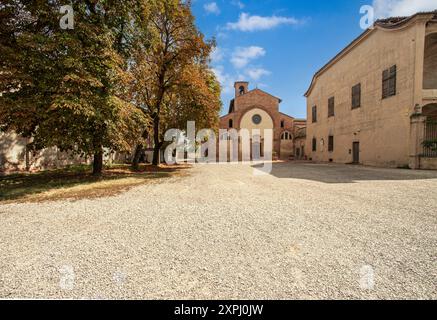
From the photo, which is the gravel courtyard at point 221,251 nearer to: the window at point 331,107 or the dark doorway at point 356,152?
the dark doorway at point 356,152

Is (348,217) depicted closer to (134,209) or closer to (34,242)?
→ (134,209)

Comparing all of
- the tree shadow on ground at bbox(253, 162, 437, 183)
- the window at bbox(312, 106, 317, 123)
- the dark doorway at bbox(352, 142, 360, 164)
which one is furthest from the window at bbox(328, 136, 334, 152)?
the tree shadow on ground at bbox(253, 162, 437, 183)

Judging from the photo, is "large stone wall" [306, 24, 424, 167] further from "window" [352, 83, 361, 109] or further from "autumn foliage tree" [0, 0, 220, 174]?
"autumn foliage tree" [0, 0, 220, 174]

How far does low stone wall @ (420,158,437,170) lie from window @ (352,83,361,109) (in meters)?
7.36

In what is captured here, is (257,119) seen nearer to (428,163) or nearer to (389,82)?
(389,82)

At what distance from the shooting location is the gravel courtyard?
2062 mm

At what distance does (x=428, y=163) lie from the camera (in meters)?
12.1

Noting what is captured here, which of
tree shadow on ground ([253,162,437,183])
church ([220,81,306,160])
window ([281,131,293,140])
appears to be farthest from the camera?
church ([220,81,306,160])

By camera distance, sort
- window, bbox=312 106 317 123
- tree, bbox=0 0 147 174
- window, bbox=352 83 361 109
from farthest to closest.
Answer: window, bbox=312 106 317 123
window, bbox=352 83 361 109
tree, bbox=0 0 147 174

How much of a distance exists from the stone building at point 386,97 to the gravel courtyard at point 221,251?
10998mm

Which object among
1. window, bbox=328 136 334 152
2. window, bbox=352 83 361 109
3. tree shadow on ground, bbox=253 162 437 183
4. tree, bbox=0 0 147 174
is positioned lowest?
tree shadow on ground, bbox=253 162 437 183

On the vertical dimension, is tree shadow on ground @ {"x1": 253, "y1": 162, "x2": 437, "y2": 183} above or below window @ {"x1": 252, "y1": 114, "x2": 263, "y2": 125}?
below

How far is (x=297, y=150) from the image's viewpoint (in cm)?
3512

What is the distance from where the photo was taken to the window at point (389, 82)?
1441cm
